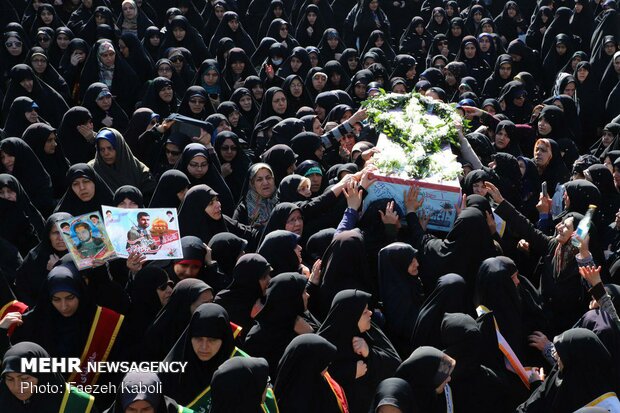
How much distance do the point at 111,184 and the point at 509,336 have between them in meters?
4.07

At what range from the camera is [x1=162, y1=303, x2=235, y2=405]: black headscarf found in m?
5.31

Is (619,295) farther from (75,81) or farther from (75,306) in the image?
(75,81)

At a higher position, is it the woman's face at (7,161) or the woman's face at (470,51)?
the woman's face at (7,161)

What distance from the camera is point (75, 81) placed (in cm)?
1132

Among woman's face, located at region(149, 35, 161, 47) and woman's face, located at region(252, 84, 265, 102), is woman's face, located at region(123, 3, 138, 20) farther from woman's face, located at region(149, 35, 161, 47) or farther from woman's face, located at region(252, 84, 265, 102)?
woman's face, located at region(252, 84, 265, 102)

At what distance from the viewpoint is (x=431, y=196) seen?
22.5 ft

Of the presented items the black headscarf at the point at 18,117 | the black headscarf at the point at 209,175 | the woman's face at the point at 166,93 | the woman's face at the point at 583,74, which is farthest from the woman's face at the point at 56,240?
the woman's face at the point at 583,74

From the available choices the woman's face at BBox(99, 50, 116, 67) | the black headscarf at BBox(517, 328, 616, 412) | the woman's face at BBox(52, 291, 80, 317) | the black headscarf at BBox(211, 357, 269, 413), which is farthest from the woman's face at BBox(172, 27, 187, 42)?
the black headscarf at BBox(517, 328, 616, 412)

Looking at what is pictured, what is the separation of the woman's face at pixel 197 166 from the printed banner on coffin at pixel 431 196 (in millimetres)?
1779

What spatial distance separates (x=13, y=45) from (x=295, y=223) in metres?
5.97

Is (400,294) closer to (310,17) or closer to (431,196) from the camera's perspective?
(431,196)

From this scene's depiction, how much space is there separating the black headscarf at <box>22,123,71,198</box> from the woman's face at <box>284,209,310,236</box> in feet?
9.39

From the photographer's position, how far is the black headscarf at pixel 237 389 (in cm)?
474

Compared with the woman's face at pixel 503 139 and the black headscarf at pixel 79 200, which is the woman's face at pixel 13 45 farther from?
the woman's face at pixel 503 139
